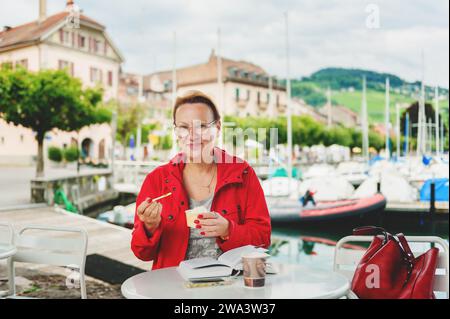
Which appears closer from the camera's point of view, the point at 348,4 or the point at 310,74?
the point at 348,4

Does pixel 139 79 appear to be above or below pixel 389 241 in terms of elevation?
above

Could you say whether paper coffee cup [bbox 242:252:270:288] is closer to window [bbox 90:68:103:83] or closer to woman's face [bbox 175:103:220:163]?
woman's face [bbox 175:103:220:163]

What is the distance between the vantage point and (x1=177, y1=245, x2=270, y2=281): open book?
5.08 feet

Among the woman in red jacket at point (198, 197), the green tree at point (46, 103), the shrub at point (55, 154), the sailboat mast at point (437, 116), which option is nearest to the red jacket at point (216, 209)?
the woman in red jacket at point (198, 197)

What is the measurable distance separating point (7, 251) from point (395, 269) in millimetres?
1376

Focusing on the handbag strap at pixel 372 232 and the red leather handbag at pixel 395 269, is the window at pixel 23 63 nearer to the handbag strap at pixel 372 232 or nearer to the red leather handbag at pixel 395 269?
the handbag strap at pixel 372 232

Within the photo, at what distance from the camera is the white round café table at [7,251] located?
6.88 ft

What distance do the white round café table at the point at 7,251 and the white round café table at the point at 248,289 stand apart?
0.72m

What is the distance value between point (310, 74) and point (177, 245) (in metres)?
2.43

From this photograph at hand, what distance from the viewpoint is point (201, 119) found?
196cm

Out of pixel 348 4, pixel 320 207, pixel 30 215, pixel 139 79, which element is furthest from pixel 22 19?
pixel 320 207

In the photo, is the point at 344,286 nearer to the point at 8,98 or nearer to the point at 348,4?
the point at 348,4

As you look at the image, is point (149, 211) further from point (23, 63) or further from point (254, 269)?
point (23, 63)

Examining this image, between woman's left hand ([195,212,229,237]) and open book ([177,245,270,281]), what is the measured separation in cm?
8
